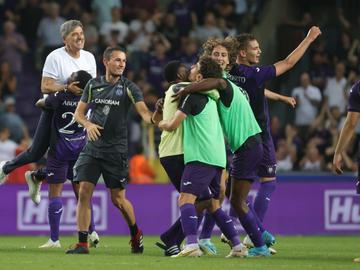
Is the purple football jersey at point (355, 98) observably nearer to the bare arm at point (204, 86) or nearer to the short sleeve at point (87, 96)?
the bare arm at point (204, 86)

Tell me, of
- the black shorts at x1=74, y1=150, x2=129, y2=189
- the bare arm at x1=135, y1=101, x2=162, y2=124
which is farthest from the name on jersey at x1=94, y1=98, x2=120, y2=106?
the black shorts at x1=74, y1=150, x2=129, y2=189

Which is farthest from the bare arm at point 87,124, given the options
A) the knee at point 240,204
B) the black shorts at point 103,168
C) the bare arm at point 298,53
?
the bare arm at point 298,53

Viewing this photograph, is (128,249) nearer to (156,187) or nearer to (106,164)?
(106,164)

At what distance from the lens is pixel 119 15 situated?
2459cm

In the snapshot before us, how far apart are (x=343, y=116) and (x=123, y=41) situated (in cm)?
468

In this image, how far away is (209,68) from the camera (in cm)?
1315

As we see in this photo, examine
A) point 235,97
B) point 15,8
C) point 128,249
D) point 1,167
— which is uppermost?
point 15,8

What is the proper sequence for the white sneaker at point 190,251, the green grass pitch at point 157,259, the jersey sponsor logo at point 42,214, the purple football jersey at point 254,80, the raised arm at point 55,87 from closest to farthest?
the green grass pitch at point 157,259, the white sneaker at point 190,251, the purple football jersey at point 254,80, the raised arm at point 55,87, the jersey sponsor logo at point 42,214

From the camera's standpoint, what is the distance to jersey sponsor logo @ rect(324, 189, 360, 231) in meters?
20.1

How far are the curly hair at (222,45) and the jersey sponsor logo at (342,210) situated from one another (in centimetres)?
663

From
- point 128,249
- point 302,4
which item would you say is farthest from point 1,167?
point 302,4

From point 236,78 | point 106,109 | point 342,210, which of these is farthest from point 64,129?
point 342,210

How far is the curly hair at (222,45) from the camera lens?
1368 centimetres

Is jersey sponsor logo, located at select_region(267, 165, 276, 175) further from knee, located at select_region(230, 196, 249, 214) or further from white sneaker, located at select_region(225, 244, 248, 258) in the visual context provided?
white sneaker, located at select_region(225, 244, 248, 258)
